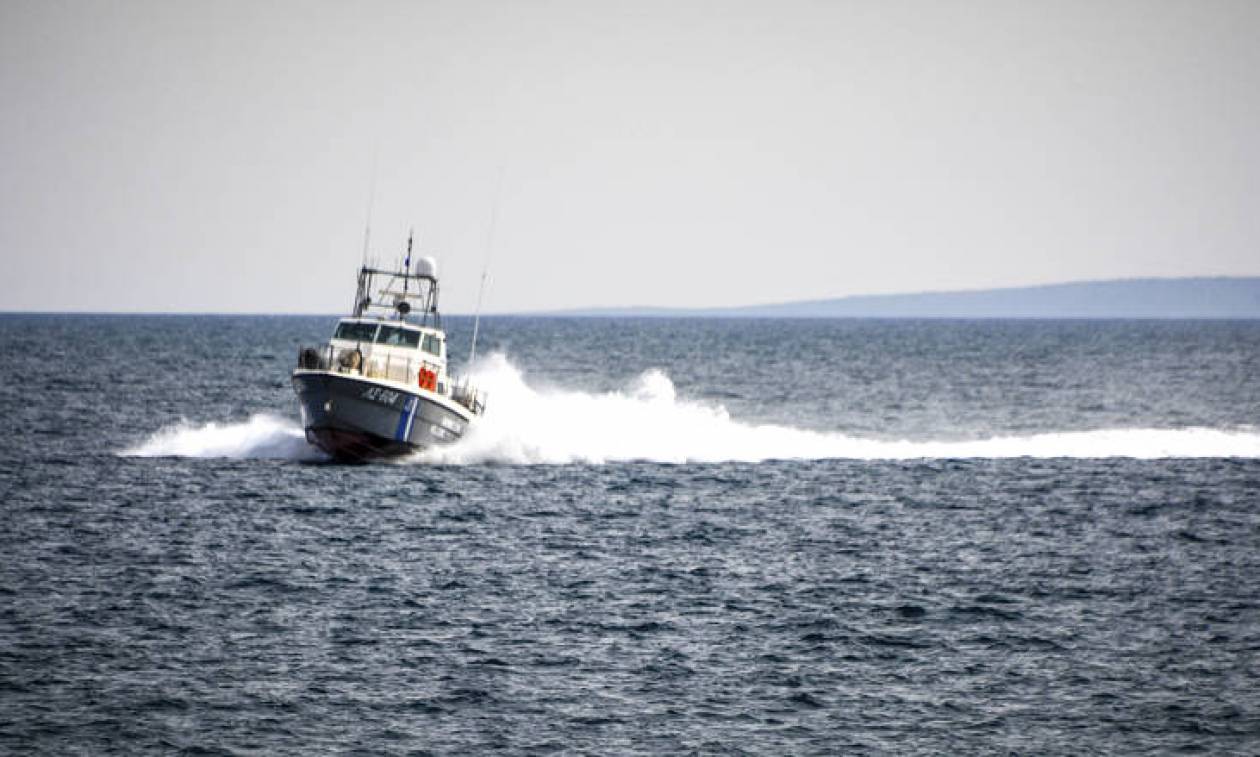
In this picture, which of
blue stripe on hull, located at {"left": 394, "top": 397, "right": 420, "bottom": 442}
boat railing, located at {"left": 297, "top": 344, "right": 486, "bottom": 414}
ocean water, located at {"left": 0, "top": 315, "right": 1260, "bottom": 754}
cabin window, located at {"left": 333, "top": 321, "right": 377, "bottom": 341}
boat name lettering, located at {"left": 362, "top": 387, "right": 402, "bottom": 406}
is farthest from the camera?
cabin window, located at {"left": 333, "top": 321, "right": 377, "bottom": 341}

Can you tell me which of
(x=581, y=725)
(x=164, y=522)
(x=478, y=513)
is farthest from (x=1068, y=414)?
(x=581, y=725)

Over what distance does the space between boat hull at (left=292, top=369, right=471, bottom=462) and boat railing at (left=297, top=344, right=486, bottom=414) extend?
1.90 feet

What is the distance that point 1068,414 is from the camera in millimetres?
72938

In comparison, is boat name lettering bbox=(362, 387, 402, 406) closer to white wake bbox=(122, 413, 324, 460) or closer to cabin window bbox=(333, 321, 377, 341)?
cabin window bbox=(333, 321, 377, 341)

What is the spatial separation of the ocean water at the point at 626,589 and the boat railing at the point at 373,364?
9.52 ft

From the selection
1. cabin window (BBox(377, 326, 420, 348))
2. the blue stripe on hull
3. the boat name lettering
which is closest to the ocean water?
the blue stripe on hull

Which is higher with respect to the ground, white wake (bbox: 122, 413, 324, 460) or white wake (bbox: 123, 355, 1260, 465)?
white wake (bbox: 123, 355, 1260, 465)

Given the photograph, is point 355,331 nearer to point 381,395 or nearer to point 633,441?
point 381,395

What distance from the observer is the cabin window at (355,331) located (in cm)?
4428

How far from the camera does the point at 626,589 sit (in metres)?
29.5

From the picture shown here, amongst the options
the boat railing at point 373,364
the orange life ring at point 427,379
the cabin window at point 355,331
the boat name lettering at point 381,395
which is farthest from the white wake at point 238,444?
the boat name lettering at point 381,395

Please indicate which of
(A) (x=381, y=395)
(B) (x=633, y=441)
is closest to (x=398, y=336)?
(A) (x=381, y=395)

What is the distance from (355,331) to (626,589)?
60.7 feet

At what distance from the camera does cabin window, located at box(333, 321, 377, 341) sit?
44281 millimetres
